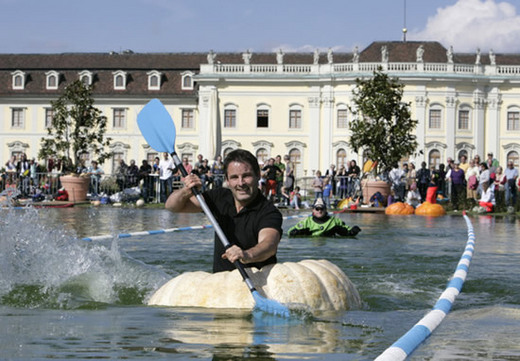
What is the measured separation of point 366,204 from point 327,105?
1743 inches

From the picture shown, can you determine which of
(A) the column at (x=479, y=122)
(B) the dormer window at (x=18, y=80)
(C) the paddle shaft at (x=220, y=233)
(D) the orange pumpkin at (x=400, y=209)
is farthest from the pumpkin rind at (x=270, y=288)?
(B) the dormer window at (x=18, y=80)

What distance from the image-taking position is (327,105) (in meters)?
78.6

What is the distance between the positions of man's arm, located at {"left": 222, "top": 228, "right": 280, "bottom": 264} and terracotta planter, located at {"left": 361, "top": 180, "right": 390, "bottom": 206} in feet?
91.8

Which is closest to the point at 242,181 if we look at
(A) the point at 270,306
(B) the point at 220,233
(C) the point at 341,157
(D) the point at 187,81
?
(B) the point at 220,233

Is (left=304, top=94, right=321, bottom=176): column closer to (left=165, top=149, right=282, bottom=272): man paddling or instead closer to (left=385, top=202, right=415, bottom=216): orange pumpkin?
(left=385, top=202, right=415, bottom=216): orange pumpkin

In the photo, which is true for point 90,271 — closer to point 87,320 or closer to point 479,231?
point 87,320

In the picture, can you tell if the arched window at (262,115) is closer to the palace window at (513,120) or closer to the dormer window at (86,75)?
the dormer window at (86,75)

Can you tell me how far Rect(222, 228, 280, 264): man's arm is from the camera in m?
6.98

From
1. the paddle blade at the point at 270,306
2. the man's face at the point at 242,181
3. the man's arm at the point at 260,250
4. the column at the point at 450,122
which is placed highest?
the column at the point at 450,122

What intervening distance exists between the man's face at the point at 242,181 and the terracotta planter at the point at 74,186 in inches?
1039

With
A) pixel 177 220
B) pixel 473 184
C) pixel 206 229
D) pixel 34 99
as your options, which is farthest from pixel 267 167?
pixel 34 99

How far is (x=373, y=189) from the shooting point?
1383 inches

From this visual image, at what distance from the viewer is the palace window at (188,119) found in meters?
83.2

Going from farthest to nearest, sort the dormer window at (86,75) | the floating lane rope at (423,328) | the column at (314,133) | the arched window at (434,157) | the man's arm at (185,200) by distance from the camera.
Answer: the dormer window at (86,75) < the column at (314,133) < the arched window at (434,157) < the man's arm at (185,200) < the floating lane rope at (423,328)
